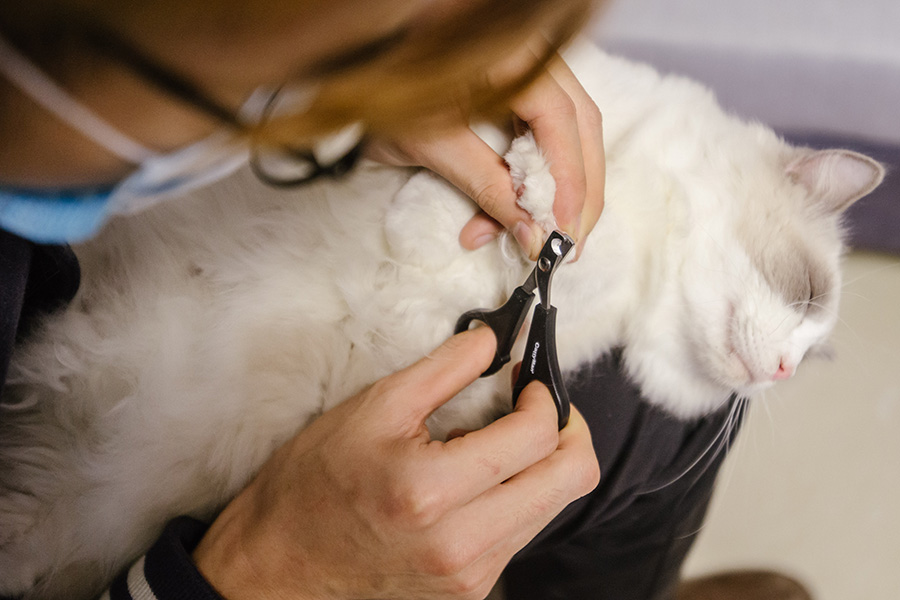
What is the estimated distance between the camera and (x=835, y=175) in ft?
3.39

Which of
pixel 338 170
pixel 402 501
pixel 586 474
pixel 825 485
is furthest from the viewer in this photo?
pixel 825 485

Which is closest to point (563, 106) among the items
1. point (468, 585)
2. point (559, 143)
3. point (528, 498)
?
point (559, 143)

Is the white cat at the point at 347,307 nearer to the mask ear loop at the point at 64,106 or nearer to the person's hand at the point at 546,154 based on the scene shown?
the person's hand at the point at 546,154

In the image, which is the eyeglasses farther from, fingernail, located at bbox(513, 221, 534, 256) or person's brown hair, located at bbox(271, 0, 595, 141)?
fingernail, located at bbox(513, 221, 534, 256)

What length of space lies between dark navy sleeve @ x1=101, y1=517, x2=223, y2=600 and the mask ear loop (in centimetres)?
50

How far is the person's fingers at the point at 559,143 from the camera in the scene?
0.75 meters

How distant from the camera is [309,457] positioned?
69 centimetres

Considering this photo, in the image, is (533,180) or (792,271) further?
(792,271)

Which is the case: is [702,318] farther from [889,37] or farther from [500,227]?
[889,37]

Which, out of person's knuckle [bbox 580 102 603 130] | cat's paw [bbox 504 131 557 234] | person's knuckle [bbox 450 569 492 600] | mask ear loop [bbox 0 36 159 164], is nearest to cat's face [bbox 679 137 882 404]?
person's knuckle [bbox 580 102 603 130]

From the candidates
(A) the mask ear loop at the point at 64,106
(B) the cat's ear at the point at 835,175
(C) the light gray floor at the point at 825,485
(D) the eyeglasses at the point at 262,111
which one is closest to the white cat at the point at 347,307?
(B) the cat's ear at the point at 835,175

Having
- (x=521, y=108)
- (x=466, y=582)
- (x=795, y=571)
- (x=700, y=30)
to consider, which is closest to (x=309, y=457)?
(x=466, y=582)

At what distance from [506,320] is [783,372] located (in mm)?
568

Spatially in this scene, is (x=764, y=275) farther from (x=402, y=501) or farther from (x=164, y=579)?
(x=164, y=579)
